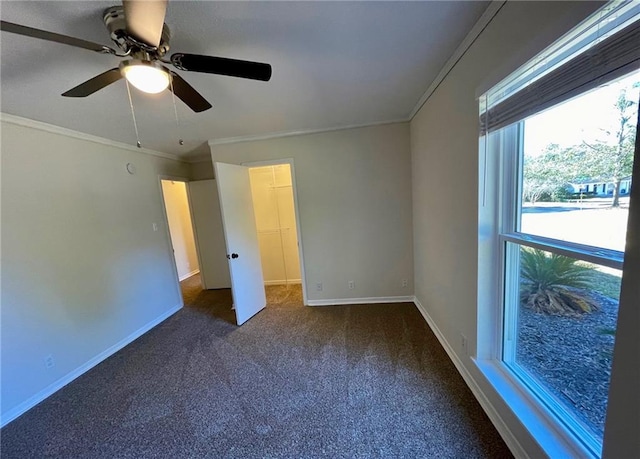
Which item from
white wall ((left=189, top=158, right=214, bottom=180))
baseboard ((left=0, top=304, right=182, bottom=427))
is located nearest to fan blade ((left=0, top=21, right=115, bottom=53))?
baseboard ((left=0, top=304, right=182, bottom=427))

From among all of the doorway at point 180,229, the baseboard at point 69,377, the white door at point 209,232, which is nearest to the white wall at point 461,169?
the white door at point 209,232

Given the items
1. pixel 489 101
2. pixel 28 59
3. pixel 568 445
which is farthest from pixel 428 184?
pixel 28 59

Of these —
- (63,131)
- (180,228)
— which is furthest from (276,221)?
(63,131)

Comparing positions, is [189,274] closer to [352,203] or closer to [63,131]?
[63,131]

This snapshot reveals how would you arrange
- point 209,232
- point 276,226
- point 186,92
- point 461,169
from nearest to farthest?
point 186,92 → point 461,169 → point 209,232 → point 276,226

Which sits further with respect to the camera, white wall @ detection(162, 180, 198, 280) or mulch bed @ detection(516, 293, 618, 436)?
white wall @ detection(162, 180, 198, 280)

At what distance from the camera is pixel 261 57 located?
148cm

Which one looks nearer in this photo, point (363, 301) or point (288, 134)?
point (288, 134)

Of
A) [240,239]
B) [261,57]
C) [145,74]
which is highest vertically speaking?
[261,57]

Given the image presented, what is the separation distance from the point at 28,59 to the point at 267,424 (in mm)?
2549

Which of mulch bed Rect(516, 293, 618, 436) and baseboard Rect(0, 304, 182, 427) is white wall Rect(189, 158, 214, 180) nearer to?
baseboard Rect(0, 304, 182, 427)

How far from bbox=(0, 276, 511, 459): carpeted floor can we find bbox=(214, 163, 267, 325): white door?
45 centimetres

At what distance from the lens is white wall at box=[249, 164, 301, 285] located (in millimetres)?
4045

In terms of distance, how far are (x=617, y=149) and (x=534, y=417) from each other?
4.27 feet
